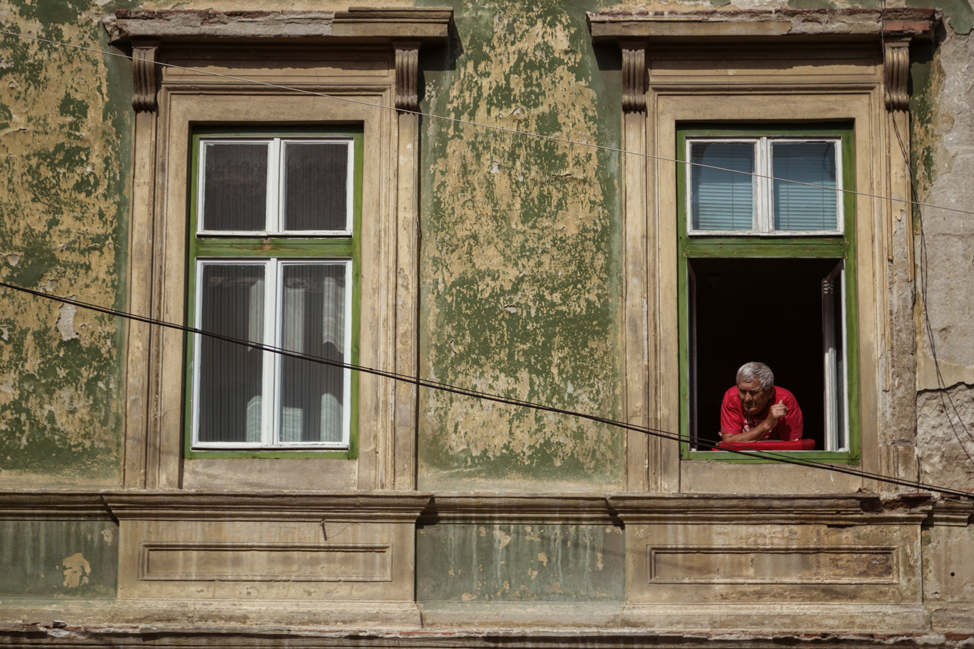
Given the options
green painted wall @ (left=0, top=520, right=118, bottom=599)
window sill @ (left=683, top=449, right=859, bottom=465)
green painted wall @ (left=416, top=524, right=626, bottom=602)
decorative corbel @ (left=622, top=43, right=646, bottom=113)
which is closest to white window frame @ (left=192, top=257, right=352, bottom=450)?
green painted wall @ (left=0, top=520, right=118, bottom=599)

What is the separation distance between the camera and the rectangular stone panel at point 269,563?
6.09 meters

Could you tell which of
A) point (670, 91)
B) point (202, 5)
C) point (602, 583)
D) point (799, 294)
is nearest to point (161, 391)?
point (202, 5)

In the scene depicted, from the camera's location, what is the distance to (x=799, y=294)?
10602 mm

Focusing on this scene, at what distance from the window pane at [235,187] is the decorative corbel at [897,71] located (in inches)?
133

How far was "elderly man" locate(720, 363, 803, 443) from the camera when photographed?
20.6ft

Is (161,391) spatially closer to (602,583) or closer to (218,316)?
(218,316)

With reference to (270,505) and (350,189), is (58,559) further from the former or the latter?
(350,189)

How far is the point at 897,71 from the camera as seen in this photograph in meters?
6.35

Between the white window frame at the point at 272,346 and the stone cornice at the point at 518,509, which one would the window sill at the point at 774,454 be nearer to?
the stone cornice at the point at 518,509

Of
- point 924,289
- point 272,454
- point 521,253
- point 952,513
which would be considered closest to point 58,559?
point 272,454

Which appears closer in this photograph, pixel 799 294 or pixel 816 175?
pixel 816 175

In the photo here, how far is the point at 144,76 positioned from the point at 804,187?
11.9ft

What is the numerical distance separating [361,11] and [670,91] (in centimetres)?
172

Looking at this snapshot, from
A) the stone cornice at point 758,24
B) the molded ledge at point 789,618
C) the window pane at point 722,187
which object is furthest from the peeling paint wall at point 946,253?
the window pane at point 722,187
